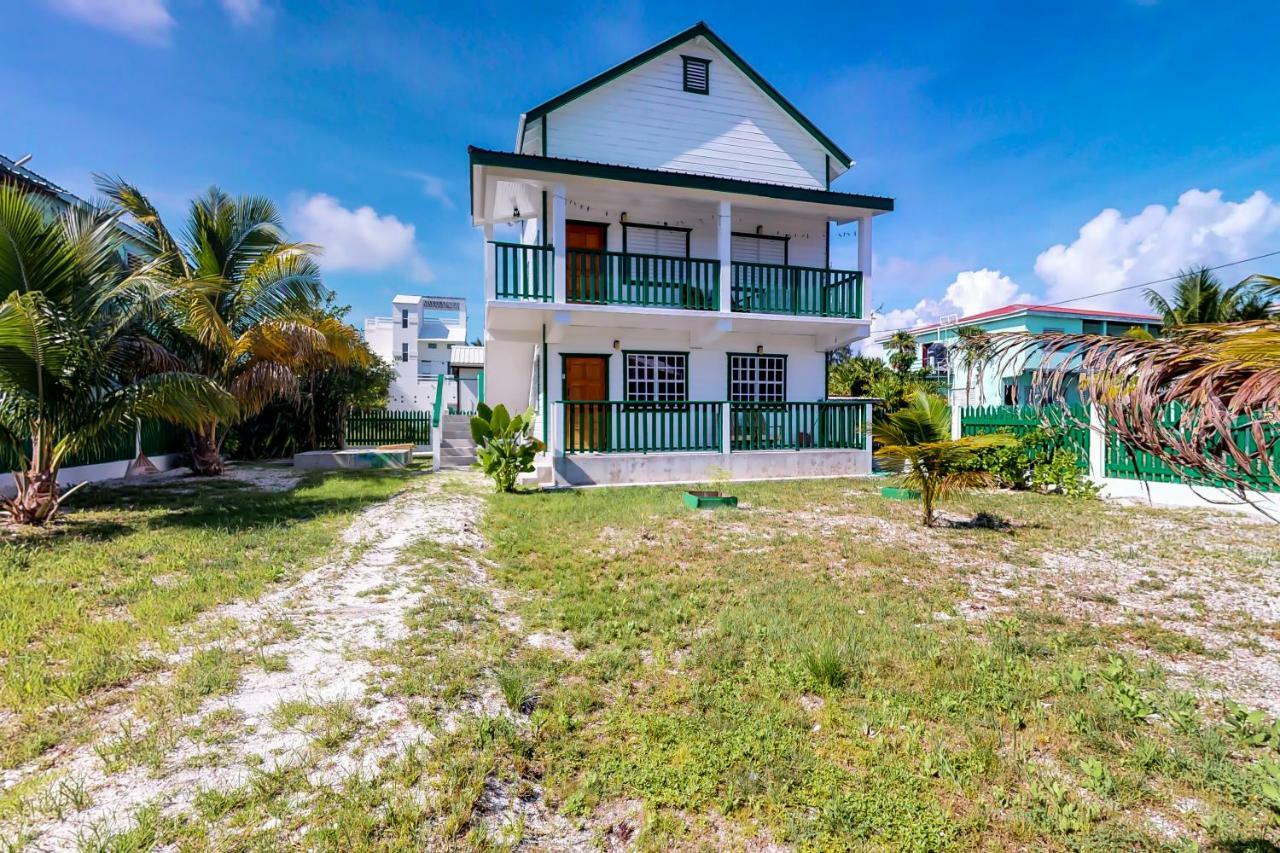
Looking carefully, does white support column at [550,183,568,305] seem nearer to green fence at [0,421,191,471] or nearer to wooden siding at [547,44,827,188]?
wooden siding at [547,44,827,188]

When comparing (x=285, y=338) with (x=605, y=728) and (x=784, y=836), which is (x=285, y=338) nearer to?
(x=605, y=728)

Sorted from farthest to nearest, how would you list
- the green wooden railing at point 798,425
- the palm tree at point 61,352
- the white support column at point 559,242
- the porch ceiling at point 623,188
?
the green wooden railing at point 798,425, the white support column at point 559,242, the porch ceiling at point 623,188, the palm tree at point 61,352

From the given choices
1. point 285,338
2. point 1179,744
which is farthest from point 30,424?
point 1179,744

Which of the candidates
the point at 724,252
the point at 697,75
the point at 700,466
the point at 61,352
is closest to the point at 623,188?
the point at 724,252

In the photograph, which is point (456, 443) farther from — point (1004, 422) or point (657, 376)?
point (1004, 422)

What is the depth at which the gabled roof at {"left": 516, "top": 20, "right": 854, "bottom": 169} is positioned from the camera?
12.7m

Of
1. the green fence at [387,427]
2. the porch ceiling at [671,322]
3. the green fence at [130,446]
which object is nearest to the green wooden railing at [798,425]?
the porch ceiling at [671,322]

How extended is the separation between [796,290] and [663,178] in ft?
12.7

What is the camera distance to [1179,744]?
2881 mm

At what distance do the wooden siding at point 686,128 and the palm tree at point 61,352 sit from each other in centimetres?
850

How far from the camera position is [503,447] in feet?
34.1

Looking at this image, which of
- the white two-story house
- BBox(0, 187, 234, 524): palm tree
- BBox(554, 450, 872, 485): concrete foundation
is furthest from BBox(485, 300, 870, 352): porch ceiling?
BBox(0, 187, 234, 524): palm tree

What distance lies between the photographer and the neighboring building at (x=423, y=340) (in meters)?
35.7

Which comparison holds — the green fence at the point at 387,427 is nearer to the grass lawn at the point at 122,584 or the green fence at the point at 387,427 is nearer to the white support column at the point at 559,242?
the grass lawn at the point at 122,584
